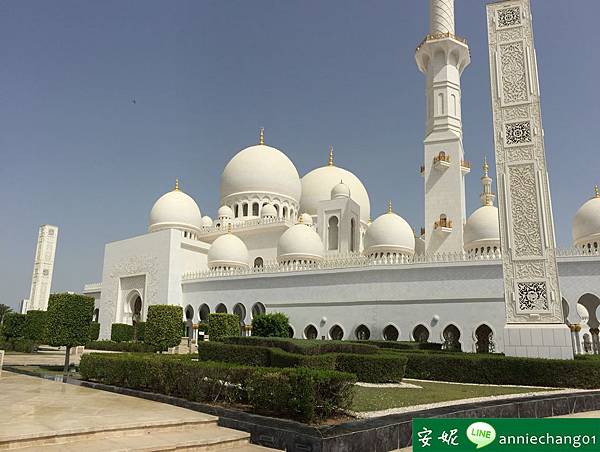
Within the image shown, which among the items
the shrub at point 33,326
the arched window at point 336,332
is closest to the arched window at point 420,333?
the arched window at point 336,332

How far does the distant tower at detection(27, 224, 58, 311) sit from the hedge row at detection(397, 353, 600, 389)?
125 ft

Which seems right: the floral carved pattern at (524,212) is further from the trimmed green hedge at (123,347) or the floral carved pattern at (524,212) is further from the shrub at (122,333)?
the shrub at (122,333)

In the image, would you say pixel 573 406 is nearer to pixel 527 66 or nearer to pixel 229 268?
pixel 527 66

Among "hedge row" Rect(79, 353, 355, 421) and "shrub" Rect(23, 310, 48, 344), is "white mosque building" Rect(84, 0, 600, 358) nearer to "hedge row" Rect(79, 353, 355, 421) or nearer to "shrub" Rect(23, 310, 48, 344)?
"shrub" Rect(23, 310, 48, 344)

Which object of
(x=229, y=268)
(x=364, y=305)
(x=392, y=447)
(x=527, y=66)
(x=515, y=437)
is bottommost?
(x=392, y=447)

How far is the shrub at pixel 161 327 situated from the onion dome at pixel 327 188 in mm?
21018

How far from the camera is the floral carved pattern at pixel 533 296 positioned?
1206cm

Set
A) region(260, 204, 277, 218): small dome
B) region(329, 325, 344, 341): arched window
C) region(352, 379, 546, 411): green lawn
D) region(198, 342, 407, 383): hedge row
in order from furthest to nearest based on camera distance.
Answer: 1. region(260, 204, 277, 218): small dome
2. region(329, 325, 344, 341): arched window
3. region(198, 342, 407, 383): hedge row
4. region(352, 379, 546, 411): green lawn

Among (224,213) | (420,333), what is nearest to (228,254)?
(224,213)

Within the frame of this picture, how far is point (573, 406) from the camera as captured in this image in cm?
805

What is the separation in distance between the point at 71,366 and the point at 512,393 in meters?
11.2

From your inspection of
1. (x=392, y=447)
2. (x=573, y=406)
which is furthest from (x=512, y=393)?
(x=392, y=447)

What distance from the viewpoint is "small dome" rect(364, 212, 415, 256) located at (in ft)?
82.3

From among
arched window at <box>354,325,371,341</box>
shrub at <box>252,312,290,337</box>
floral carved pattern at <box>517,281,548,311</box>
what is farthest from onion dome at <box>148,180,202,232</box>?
floral carved pattern at <box>517,281,548,311</box>
